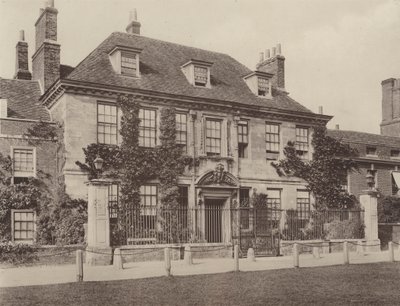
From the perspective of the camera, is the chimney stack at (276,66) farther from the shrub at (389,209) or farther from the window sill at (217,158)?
the shrub at (389,209)

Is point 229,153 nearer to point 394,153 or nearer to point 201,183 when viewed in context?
point 201,183

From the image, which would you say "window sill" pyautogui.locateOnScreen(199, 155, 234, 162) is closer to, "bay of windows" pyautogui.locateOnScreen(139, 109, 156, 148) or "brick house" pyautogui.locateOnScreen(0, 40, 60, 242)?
"bay of windows" pyautogui.locateOnScreen(139, 109, 156, 148)

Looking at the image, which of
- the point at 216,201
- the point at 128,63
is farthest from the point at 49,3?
the point at 216,201

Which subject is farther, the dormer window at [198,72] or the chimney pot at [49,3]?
the dormer window at [198,72]

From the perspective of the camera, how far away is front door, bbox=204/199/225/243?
25.7 meters

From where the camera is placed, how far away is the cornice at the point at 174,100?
23203mm

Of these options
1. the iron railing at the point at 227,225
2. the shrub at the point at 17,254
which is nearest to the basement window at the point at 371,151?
the iron railing at the point at 227,225

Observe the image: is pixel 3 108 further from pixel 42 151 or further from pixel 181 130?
pixel 181 130

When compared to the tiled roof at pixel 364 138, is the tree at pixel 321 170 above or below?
below

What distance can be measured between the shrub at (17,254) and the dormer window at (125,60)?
9.89 meters

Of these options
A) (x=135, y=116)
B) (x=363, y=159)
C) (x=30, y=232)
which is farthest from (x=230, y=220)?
(x=363, y=159)

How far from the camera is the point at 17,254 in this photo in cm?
1816

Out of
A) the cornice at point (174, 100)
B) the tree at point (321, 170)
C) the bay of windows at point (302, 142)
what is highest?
the cornice at point (174, 100)

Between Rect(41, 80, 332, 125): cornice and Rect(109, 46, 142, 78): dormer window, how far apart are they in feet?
4.61
